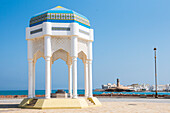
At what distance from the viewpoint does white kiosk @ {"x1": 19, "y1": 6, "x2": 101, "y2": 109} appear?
22484 mm

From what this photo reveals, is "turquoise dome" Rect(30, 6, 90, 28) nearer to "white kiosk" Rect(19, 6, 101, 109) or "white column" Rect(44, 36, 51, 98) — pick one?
"white kiosk" Rect(19, 6, 101, 109)

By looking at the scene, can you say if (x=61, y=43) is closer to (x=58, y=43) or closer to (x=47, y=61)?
(x=58, y=43)

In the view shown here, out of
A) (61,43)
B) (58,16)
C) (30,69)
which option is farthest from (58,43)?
(30,69)

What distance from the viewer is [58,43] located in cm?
2355

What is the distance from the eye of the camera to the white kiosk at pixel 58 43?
73.8 feet

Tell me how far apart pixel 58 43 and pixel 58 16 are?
8.78 ft

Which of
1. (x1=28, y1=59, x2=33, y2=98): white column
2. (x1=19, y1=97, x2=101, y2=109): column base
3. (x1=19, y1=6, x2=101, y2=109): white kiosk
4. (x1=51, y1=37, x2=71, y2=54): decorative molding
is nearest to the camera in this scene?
(x1=19, y1=97, x2=101, y2=109): column base

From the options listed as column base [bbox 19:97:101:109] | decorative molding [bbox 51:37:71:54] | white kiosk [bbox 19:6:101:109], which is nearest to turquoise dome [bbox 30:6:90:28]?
white kiosk [bbox 19:6:101:109]

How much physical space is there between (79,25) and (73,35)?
→ 1.67 meters

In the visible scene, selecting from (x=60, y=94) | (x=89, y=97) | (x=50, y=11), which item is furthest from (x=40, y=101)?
(x=50, y=11)

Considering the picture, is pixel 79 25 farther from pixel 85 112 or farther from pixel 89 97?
pixel 85 112

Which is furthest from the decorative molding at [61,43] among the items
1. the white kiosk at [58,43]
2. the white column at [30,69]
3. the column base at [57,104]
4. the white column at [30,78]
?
the column base at [57,104]

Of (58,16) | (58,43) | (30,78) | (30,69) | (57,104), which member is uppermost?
(58,16)

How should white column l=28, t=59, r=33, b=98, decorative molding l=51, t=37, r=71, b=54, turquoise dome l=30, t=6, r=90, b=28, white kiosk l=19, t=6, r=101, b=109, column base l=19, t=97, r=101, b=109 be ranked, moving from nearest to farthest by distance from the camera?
column base l=19, t=97, r=101, b=109, white kiosk l=19, t=6, r=101, b=109, decorative molding l=51, t=37, r=71, b=54, turquoise dome l=30, t=6, r=90, b=28, white column l=28, t=59, r=33, b=98
